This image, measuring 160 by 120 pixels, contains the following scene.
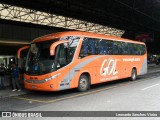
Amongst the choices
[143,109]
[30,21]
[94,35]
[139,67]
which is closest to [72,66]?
[94,35]

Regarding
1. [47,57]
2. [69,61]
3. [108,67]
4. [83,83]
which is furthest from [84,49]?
[108,67]

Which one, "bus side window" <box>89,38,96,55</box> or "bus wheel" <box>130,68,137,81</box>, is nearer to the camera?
"bus side window" <box>89,38,96,55</box>

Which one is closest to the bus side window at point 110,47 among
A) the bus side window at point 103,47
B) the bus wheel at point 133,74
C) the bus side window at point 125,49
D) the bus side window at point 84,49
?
the bus side window at point 103,47

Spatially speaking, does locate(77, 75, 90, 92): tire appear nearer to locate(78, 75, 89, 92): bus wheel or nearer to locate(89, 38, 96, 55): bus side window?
locate(78, 75, 89, 92): bus wheel

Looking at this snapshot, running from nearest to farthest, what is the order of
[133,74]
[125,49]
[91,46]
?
[91,46] → [125,49] → [133,74]

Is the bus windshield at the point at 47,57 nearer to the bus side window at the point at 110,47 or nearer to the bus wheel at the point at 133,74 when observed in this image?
the bus side window at the point at 110,47

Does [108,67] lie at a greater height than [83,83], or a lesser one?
greater

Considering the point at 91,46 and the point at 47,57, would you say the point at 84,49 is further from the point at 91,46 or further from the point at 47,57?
the point at 47,57

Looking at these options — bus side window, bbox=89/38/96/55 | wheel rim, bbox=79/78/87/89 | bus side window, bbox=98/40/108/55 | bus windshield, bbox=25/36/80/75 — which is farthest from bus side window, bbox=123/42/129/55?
bus windshield, bbox=25/36/80/75

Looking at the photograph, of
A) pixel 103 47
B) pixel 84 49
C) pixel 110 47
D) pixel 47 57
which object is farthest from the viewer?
pixel 110 47

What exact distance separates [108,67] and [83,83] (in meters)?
2.99

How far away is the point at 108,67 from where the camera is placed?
16094 mm

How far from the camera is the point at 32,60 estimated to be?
41.8 feet

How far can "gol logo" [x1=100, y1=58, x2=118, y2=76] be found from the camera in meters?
15.5
